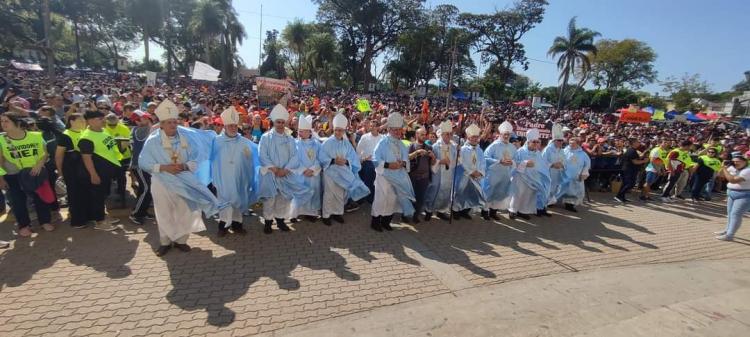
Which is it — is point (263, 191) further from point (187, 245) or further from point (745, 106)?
point (745, 106)

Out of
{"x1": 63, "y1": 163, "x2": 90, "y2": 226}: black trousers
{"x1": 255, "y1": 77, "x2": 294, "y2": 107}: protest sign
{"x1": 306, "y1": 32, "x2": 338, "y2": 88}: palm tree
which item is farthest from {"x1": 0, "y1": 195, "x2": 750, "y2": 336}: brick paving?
{"x1": 306, "y1": 32, "x2": 338, "y2": 88}: palm tree

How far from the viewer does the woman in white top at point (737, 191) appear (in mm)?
6832

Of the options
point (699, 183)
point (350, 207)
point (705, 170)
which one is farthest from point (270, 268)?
point (705, 170)

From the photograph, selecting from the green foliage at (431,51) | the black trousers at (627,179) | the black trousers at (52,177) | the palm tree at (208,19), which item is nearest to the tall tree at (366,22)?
Result: the green foliage at (431,51)

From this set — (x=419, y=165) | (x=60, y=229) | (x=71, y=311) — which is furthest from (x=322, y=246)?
(x=60, y=229)

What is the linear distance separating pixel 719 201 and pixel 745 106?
2321 inches

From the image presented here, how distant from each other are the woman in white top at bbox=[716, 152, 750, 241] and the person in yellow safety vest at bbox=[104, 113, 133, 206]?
1078 centimetres

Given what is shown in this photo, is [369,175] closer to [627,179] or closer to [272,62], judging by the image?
[627,179]

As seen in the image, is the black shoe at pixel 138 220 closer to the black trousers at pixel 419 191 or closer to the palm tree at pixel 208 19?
the black trousers at pixel 419 191

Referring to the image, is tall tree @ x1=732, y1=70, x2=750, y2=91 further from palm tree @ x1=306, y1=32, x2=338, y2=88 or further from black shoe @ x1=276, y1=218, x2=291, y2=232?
black shoe @ x1=276, y1=218, x2=291, y2=232

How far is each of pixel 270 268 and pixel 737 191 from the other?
839cm

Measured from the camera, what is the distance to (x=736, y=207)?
23.0 feet

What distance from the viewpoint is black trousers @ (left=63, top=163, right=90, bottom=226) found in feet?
17.4

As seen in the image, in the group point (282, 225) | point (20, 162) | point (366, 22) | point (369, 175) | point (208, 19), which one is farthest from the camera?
point (366, 22)
